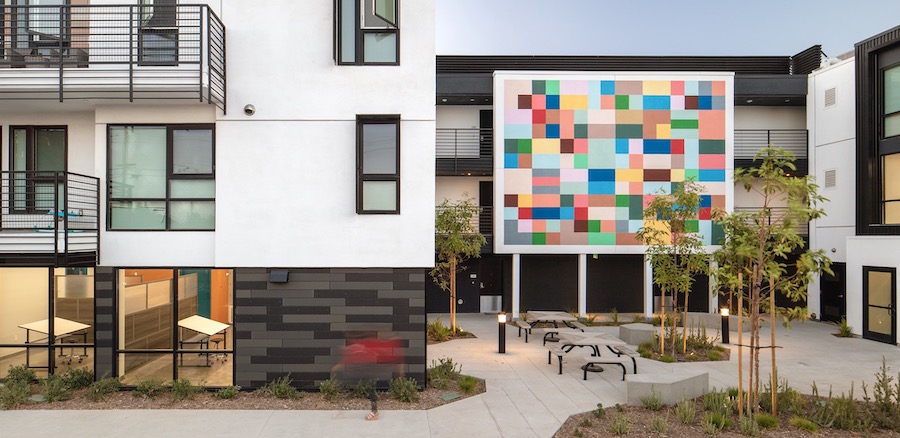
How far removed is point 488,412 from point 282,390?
3492mm

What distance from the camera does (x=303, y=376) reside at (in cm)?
868

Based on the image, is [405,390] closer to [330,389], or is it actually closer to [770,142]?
[330,389]

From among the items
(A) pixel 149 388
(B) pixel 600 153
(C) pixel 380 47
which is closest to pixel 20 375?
(A) pixel 149 388

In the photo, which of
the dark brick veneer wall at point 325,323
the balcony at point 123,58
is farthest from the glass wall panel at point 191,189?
the dark brick veneer wall at point 325,323

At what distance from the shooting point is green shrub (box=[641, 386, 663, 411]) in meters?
7.82

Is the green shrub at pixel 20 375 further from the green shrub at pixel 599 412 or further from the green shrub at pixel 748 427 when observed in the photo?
the green shrub at pixel 748 427

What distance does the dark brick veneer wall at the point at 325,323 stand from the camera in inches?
341

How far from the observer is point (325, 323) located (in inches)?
342

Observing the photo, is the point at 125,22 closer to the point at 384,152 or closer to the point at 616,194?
the point at 384,152

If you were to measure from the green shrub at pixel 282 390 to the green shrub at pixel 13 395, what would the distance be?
3.77 meters

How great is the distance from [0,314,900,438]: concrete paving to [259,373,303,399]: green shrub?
56 cm

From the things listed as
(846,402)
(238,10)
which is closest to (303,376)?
(238,10)

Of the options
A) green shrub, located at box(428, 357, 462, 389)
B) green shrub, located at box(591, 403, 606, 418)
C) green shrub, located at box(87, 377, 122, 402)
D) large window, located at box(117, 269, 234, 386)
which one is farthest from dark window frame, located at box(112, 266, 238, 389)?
green shrub, located at box(591, 403, 606, 418)

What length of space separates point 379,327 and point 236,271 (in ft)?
8.87
